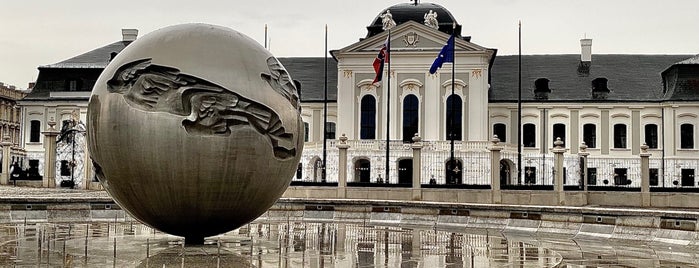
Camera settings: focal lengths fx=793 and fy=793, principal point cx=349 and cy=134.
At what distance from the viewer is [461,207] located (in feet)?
62.2

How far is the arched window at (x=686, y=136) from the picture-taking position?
163 feet

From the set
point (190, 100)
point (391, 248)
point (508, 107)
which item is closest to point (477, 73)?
point (508, 107)

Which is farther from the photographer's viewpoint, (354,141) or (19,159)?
(19,159)

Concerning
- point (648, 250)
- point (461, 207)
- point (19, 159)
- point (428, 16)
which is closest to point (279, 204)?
point (461, 207)

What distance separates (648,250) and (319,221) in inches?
326

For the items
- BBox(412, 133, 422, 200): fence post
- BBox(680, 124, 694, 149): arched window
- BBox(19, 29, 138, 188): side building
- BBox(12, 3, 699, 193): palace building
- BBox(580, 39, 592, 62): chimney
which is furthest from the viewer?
BBox(580, 39, 592, 62): chimney

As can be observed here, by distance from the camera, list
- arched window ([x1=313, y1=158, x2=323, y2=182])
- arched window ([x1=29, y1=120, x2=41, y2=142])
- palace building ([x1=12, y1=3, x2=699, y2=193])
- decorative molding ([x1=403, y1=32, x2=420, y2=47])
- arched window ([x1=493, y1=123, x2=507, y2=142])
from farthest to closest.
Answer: arched window ([x1=29, y1=120, x2=41, y2=142])
arched window ([x1=493, y1=123, x2=507, y2=142])
decorative molding ([x1=403, y1=32, x2=420, y2=47])
palace building ([x1=12, y1=3, x2=699, y2=193])
arched window ([x1=313, y1=158, x2=323, y2=182])

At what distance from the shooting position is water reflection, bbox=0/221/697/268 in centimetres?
1080

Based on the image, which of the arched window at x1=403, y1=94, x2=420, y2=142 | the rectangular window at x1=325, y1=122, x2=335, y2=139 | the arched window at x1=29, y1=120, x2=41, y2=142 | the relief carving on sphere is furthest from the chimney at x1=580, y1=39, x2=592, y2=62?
the relief carving on sphere

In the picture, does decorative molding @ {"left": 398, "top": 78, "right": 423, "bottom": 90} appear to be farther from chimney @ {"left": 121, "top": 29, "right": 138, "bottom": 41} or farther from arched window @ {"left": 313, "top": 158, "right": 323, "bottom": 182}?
chimney @ {"left": 121, "top": 29, "right": 138, "bottom": 41}

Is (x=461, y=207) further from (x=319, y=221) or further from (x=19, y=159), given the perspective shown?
(x=19, y=159)

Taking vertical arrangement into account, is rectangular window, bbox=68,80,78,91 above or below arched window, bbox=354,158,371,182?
above

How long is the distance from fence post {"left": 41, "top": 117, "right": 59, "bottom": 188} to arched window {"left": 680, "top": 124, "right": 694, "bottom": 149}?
123 ft

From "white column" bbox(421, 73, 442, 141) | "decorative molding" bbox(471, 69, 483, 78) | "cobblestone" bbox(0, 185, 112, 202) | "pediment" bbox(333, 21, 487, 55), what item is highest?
"pediment" bbox(333, 21, 487, 55)
